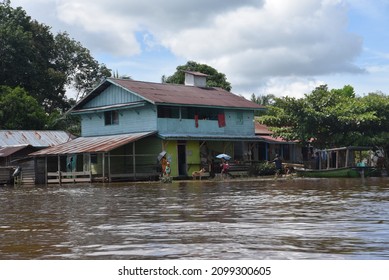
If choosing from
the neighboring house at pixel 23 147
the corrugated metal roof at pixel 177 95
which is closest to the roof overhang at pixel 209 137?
the corrugated metal roof at pixel 177 95

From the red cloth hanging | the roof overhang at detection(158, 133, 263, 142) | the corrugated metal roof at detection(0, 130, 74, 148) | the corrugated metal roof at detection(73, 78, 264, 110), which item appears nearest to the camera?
the roof overhang at detection(158, 133, 263, 142)

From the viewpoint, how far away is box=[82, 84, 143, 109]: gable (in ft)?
103

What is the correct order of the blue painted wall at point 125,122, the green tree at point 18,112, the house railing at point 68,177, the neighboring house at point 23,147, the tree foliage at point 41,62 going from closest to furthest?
the house railing at point 68,177, the blue painted wall at point 125,122, the neighboring house at point 23,147, the green tree at point 18,112, the tree foliage at point 41,62

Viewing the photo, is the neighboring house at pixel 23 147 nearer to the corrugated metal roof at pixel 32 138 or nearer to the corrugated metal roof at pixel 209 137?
the corrugated metal roof at pixel 32 138

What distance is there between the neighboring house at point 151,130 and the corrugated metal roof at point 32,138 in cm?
179

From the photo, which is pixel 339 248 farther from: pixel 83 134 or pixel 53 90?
pixel 53 90

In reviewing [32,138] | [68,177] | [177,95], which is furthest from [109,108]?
[32,138]

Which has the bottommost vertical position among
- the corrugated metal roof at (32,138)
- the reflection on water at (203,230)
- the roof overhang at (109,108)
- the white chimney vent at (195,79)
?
the reflection on water at (203,230)

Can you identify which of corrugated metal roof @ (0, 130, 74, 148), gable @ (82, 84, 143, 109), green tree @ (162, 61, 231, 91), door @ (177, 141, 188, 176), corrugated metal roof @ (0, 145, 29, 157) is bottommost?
door @ (177, 141, 188, 176)

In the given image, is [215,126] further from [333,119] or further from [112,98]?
[333,119]

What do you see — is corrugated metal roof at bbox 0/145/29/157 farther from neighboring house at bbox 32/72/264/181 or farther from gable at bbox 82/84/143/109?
gable at bbox 82/84/143/109

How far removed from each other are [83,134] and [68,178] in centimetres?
561

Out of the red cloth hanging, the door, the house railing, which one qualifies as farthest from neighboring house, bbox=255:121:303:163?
the house railing

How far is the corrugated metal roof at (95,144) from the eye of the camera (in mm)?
28116
